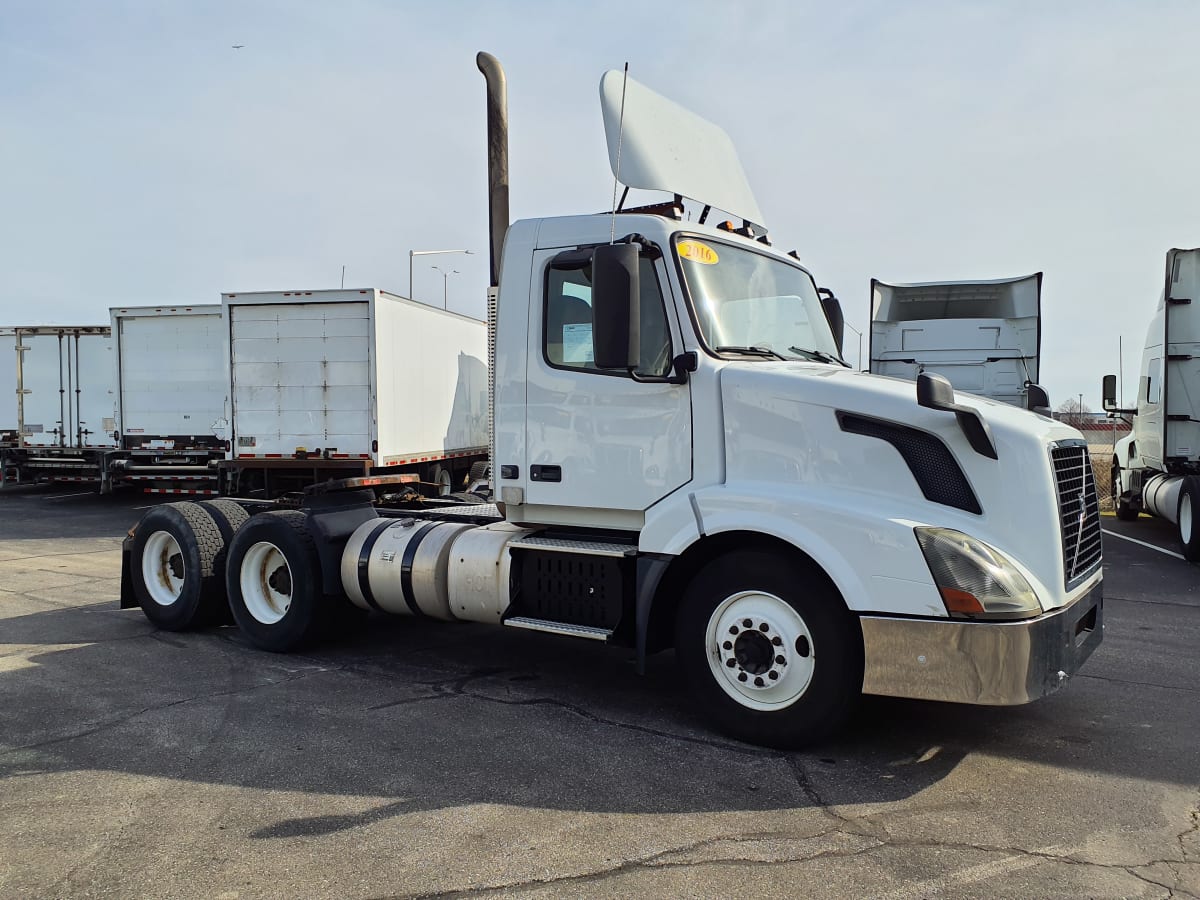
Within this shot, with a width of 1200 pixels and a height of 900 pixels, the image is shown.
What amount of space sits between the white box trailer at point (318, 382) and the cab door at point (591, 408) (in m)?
9.03

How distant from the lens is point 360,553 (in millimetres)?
6824

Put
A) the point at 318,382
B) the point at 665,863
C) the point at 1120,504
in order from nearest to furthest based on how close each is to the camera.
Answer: the point at 665,863 → the point at 318,382 → the point at 1120,504

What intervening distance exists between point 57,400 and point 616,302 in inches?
701

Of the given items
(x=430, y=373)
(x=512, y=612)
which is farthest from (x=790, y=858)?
Answer: (x=430, y=373)

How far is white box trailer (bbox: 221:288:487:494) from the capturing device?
1423 cm

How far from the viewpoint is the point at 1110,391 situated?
1547 cm

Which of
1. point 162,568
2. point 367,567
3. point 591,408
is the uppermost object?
point 591,408

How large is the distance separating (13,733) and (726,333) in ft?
14.9

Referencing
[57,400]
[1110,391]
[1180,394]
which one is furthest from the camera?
[57,400]

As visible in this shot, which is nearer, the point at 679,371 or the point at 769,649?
the point at 769,649

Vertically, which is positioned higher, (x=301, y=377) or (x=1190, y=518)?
(x=301, y=377)

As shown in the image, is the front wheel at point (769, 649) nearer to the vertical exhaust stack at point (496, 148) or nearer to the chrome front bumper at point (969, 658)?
the chrome front bumper at point (969, 658)

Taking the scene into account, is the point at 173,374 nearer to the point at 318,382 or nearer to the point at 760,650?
the point at 318,382

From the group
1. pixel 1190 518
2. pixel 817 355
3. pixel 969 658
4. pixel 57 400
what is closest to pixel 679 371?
pixel 817 355
